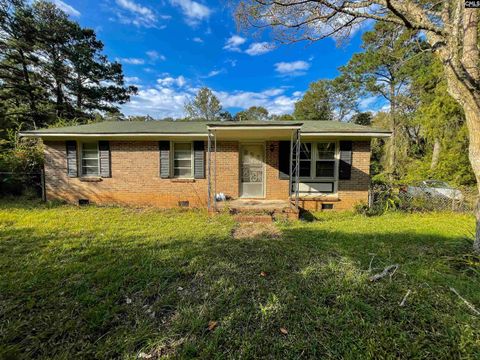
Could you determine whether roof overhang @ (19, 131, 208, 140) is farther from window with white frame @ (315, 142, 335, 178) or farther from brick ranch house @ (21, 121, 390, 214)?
window with white frame @ (315, 142, 335, 178)

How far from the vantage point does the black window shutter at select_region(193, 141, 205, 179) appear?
25.2 ft

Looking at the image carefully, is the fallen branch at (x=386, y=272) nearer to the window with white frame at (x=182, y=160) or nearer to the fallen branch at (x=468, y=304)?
the fallen branch at (x=468, y=304)

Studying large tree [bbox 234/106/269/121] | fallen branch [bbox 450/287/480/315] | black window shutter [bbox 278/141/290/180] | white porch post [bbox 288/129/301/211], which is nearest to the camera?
fallen branch [bbox 450/287/480/315]

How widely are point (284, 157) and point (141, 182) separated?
5.44 m

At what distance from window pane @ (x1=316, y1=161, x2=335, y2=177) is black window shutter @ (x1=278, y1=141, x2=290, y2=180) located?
3.68 ft

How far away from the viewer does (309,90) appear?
29625 mm

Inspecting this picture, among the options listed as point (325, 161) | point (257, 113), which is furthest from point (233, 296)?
point (257, 113)

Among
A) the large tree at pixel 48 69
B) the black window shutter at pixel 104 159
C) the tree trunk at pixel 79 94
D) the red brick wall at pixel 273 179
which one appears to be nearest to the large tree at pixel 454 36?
the red brick wall at pixel 273 179

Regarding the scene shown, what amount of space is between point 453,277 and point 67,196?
10817 mm

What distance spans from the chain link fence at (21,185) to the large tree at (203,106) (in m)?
26.8

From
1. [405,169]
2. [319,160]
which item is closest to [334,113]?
[405,169]

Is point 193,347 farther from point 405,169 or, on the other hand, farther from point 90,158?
point 405,169

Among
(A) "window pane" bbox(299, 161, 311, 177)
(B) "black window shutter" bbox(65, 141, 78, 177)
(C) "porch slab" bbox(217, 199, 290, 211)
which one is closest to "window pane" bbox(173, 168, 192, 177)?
(C) "porch slab" bbox(217, 199, 290, 211)

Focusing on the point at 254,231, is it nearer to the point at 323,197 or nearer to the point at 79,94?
the point at 323,197
